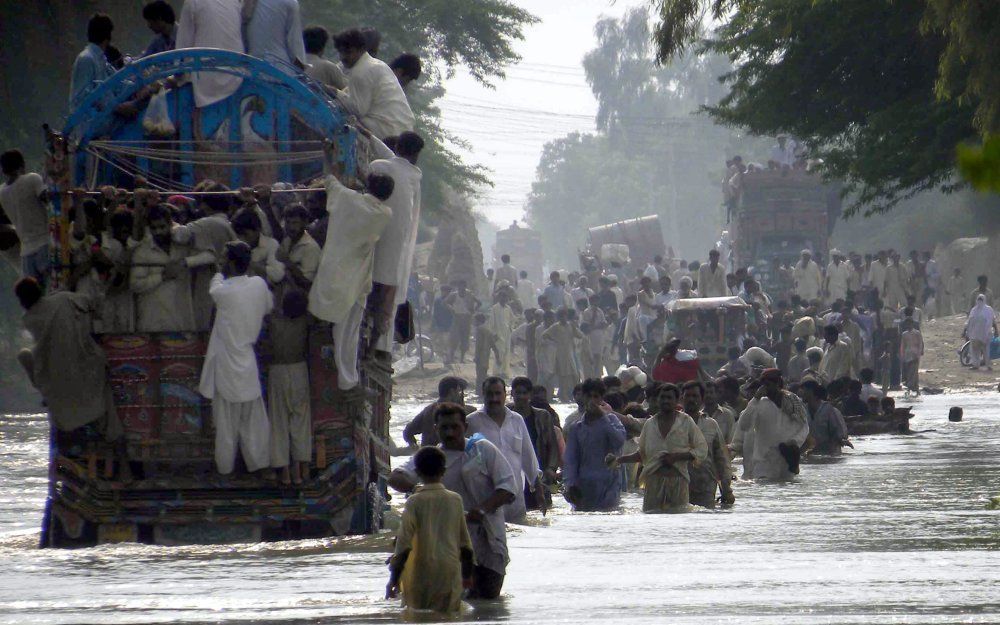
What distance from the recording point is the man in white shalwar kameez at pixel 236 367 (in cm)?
1116

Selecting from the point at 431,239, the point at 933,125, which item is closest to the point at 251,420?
the point at 933,125

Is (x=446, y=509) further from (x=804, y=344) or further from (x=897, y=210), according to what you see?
(x=897, y=210)

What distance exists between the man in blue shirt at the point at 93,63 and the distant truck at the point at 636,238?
158ft

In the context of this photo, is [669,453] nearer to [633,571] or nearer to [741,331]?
[633,571]

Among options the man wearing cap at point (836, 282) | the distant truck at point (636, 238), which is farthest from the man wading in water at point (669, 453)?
the distant truck at point (636, 238)

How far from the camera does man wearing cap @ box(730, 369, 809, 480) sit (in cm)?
1688

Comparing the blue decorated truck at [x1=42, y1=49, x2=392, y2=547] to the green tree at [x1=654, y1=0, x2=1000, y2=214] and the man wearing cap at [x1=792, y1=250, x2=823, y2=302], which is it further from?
the man wearing cap at [x1=792, y1=250, x2=823, y2=302]

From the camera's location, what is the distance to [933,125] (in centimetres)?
2017

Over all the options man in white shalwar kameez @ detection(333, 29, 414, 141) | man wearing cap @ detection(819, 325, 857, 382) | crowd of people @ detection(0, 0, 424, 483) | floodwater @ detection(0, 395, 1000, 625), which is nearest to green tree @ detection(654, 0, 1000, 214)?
man wearing cap @ detection(819, 325, 857, 382)

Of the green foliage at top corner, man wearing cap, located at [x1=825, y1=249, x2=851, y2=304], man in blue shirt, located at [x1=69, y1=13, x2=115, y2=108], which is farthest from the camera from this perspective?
man wearing cap, located at [x1=825, y1=249, x2=851, y2=304]

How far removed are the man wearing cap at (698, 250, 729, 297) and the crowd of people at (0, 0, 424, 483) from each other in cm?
1923

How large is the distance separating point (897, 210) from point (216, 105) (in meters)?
52.3

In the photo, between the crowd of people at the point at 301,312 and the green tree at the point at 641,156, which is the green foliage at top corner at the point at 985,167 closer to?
the crowd of people at the point at 301,312

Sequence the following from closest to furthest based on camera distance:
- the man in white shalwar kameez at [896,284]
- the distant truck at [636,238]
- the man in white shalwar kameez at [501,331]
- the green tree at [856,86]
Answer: the green tree at [856,86]
the man in white shalwar kameez at [501,331]
the man in white shalwar kameez at [896,284]
the distant truck at [636,238]
